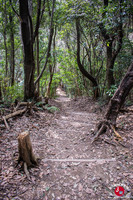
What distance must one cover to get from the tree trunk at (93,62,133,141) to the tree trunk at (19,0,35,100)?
16.9 ft

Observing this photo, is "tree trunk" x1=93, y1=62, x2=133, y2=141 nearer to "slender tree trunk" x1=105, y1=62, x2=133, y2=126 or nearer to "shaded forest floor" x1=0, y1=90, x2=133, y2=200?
"slender tree trunk" x1=105, y1=62, x2=133, y2=126

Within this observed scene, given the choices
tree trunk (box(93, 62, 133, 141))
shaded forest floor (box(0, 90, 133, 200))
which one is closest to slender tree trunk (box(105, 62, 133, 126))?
tree trunk (box(93, 62, 133, 141))

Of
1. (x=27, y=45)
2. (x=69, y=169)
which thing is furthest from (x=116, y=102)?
(x=27, y=45)

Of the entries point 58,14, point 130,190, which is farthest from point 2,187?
point 58,14

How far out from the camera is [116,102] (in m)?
4.49

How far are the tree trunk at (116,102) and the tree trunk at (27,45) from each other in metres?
5.14

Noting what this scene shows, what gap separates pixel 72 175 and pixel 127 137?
7.90ft

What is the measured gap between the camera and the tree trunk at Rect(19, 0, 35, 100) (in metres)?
6.50

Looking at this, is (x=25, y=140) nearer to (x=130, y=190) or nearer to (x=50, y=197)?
(x=50, y=197)

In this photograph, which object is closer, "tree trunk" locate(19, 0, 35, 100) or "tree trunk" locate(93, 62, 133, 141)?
"tree trunk" locate(93, 62, 133, 141)

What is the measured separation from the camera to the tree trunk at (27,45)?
21.3 feet

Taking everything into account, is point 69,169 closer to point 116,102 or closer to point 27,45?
point 116,102

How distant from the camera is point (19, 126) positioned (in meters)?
5.10

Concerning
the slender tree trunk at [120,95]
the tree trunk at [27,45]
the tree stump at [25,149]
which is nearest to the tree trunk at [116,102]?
the slender tree trunk at [120,95]
